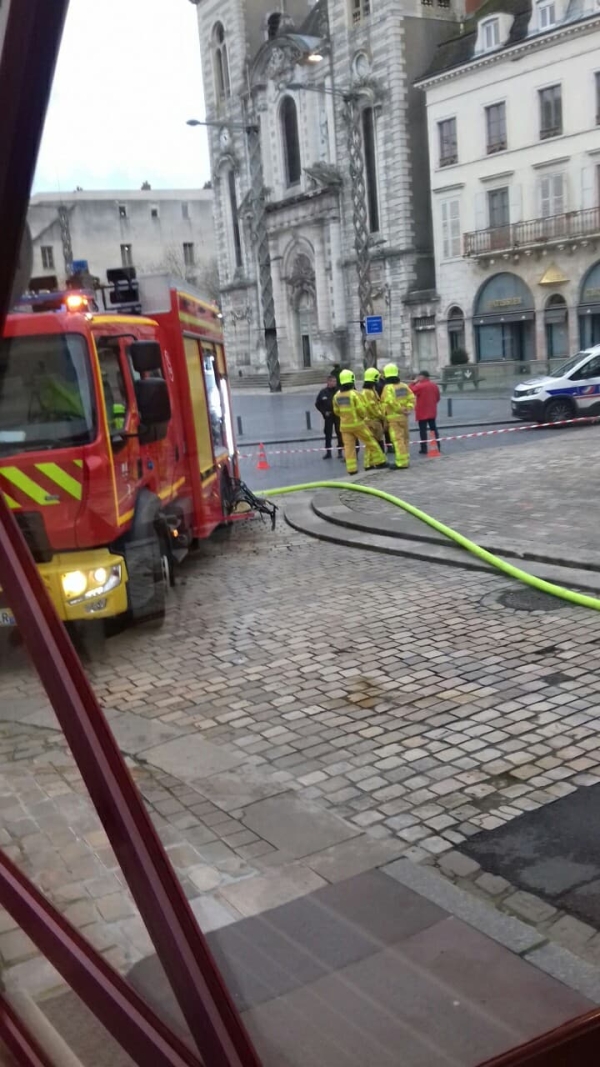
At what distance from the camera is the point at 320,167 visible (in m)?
2.84

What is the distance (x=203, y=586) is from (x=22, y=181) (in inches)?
176

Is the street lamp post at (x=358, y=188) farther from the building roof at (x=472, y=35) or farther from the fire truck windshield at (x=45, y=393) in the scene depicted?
the fire truck windshield at (x=45, y=393)

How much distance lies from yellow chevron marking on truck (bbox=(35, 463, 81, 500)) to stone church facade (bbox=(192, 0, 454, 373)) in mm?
790

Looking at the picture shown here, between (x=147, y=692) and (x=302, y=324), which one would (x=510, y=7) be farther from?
(x=147, y=692)

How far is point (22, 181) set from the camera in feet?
5.48

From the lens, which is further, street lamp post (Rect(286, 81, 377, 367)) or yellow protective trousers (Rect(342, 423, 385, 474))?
yellow protective trousers (Rect(342, 423, 385, 474))

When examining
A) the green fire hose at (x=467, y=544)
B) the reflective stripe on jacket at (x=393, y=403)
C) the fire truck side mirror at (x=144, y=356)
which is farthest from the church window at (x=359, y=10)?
the reflective stripe on jacket at (x=393, y=403)

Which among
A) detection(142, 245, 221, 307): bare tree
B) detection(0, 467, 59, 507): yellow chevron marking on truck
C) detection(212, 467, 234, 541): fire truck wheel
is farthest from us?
detection(212, 467, 234, 541): fire truck wheel

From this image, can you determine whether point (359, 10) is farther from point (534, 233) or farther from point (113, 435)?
point (113, 435)

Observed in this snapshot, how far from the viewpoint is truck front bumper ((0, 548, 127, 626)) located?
1972 mm

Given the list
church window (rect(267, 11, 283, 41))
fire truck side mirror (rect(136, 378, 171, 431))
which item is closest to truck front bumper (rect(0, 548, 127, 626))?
fire truck side mirror (rect(136, 378, 171, 431))

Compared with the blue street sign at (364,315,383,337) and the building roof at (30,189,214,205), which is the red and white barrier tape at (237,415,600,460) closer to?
the blue street sign at (364,315,383,337)

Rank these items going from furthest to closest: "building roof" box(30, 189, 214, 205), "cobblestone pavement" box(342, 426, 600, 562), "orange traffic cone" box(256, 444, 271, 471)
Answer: "orange traffic cone" box(256, 444, 271, 471) < "cobblestone pavement" box(342, 426, 600, 562) < "building roof" box(30, 189, 214, 205)

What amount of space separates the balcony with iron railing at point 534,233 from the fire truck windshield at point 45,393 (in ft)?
4.12
